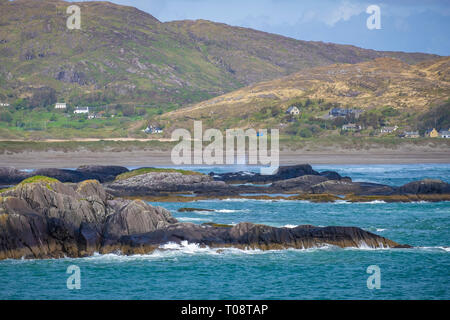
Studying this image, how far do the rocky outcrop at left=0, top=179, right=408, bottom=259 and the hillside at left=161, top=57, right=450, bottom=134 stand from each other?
93.3 meters

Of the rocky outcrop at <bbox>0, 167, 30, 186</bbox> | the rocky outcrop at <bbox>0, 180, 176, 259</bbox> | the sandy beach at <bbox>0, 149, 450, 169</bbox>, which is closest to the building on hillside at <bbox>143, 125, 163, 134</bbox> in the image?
the sandy beach at <bbox>0, 149, 450, 169</bbox>

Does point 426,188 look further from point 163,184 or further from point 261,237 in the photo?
point 261,237

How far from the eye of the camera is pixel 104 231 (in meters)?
26.5

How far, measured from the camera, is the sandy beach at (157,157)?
79.6 metres

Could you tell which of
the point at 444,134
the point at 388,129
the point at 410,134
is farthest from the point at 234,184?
the point at 388,129

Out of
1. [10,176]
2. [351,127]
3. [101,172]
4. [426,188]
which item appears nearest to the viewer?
[426,188]

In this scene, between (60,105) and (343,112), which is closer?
(343,112)

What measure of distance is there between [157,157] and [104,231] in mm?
61691

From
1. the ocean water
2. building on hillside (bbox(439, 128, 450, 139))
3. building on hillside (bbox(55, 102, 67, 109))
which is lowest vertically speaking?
the ocean water

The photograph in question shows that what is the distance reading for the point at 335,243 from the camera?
88.7 ft

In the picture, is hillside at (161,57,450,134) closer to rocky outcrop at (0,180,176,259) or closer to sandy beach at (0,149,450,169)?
sandy beach at (0,149,450,169)

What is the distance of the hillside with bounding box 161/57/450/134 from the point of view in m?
128

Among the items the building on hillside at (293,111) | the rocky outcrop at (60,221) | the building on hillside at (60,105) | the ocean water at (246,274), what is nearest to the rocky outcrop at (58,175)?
the rocky outcrop at (60,221)

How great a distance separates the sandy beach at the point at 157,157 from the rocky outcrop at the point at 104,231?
49.9 metres
